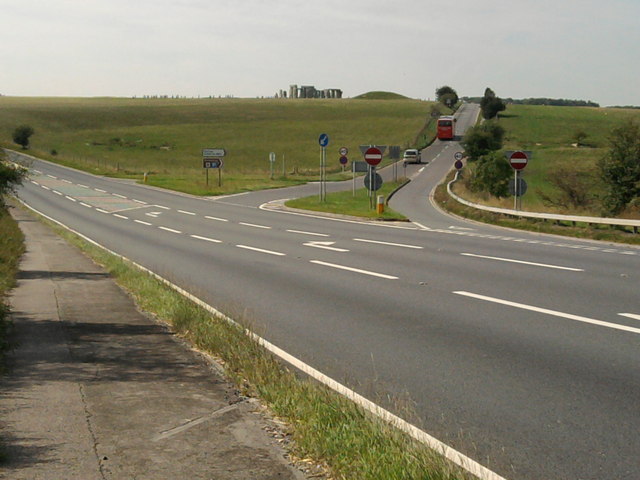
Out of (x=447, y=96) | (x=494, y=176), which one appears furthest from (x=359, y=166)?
(x=447, y=96)

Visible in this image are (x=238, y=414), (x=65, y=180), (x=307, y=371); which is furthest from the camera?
(x=65, y=180)

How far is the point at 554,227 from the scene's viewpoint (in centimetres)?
2730

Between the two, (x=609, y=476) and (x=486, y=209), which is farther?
(x=486, y=209)

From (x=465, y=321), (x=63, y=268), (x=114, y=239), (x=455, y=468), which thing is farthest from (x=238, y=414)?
(x=114, y=239)

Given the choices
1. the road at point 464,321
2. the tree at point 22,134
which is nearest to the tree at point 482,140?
the tree at point 22,134

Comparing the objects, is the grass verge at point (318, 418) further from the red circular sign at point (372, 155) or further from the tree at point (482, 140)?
the tree at point (482, 140)

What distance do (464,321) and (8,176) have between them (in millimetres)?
6497

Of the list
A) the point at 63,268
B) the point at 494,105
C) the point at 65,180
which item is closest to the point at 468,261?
the point at 63,268

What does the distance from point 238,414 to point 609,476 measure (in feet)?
8.56

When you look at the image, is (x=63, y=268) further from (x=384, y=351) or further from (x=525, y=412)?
(x=525, y=412)

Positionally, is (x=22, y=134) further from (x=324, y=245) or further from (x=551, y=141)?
(x=324, y=245)

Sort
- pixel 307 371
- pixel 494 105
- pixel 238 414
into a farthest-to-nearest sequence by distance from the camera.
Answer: pixel 494 105
pixel 307 371
pixel 238 414

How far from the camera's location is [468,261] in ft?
58.1

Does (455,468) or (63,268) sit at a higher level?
(455,468)
